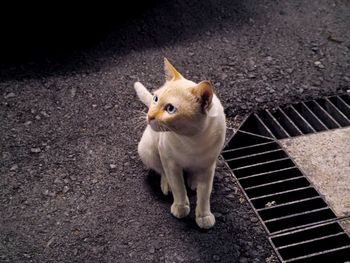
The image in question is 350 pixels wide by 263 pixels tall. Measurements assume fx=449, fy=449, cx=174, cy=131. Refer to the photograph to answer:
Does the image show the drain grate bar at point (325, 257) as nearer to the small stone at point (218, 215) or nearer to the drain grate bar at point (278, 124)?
the small stone at point (218, 215)

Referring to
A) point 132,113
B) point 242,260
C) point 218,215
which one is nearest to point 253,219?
point 218,215

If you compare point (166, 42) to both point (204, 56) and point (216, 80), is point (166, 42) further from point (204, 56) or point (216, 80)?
point (216, 80)

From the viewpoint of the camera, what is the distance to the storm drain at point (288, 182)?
Result: 2301mm

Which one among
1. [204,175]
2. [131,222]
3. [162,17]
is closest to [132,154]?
[131,222]

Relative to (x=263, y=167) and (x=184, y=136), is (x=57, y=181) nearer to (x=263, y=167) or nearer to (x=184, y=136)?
(x=184, y=136)

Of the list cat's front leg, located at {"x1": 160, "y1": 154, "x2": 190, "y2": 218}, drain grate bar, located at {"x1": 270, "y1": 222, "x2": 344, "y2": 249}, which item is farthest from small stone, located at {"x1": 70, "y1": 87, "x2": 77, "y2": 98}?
drain grate bar, located at {"x1": 270, "y1": 222, "x2": 344, "y2": 249}

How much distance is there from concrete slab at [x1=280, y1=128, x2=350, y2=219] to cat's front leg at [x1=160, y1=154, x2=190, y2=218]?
82 centimetres

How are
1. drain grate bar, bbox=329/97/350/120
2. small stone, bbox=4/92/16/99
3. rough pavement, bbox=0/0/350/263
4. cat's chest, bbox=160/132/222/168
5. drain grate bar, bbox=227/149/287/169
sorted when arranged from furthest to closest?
small stone, bbox=4/92/16/99, drain grate bar, bbox=329/97/350/120, drain grate bar, bbox=227/149/287/169, rough pavement, bbox=0/0/350/263, cat's chest, bbox=160/132/222/168

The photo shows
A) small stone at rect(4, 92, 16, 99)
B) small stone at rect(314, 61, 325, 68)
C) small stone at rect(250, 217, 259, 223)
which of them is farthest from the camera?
small stone at rect(314, 61, 325, 68)

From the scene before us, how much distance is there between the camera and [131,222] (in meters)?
2.36

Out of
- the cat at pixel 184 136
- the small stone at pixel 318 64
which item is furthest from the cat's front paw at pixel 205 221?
the small stone at pixel 318 64

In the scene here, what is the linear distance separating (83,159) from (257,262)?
1.22 meters

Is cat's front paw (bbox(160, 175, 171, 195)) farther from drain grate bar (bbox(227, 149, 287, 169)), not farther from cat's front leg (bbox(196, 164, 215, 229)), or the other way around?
drain grate bar (bbox(227, 149, 287, 169))

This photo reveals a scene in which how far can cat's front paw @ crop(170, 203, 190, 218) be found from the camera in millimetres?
2328
